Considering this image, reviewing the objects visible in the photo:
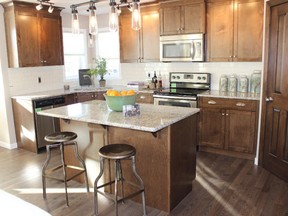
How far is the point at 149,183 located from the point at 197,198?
608mm

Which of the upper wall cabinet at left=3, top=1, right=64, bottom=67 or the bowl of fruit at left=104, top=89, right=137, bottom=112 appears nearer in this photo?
the bowl of fruit at left=104, top=89, right=137, bottom=112

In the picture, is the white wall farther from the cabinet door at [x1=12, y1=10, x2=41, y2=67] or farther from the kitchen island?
the kitchen island

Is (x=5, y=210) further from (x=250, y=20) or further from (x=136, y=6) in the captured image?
(x=250, y=20)

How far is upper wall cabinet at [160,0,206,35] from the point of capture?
4543 mm

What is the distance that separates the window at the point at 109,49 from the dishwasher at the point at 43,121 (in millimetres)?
1622

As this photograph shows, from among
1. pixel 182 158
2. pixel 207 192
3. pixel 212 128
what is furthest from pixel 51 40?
pixel 207 192

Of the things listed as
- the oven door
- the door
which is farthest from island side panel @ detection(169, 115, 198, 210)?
the oven door

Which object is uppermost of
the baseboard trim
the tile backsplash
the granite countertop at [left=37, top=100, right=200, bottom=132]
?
the tile backsplash

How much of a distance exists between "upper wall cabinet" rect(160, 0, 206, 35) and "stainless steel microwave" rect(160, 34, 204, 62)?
98mm

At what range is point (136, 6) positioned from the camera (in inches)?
99.3

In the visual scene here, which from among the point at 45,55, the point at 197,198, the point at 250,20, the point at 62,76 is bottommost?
the point at 197,198

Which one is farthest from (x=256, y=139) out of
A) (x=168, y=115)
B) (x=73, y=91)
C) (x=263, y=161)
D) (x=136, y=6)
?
(x=73, y=91)

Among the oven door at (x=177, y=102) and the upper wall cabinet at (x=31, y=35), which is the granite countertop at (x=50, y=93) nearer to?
the oven door at (x=177, y=102)

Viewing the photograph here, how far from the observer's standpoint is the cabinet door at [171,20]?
4.74m
